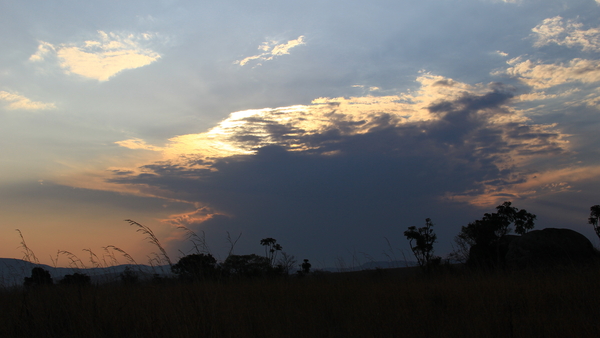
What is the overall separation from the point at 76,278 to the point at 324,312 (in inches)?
273

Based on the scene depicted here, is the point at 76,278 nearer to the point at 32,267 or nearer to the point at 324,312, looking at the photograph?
the point at 32,267

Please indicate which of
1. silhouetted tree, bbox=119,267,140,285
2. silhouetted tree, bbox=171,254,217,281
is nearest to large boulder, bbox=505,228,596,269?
silhouetted tree, bbox=171,254,217,281

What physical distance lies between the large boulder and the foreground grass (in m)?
4.00

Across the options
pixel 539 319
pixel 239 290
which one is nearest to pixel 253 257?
pixel 239 290

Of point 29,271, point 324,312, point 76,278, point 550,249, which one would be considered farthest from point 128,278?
point 550,249

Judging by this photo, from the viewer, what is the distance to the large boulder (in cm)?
1242

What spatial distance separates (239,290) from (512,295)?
6.47 metres

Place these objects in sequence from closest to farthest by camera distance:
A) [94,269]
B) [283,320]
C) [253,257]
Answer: [283,320]
[94,269]
[253,257]

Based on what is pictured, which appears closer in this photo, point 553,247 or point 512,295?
point 512,295

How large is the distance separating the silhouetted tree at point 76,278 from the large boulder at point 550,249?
13.9 meters

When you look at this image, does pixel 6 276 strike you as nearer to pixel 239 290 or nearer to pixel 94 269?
pixel 94 269

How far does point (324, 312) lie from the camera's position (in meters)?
6.89

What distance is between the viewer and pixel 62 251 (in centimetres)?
830

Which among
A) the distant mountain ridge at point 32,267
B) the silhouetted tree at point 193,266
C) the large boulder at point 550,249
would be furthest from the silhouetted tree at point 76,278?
the large boulder at point 550,249
